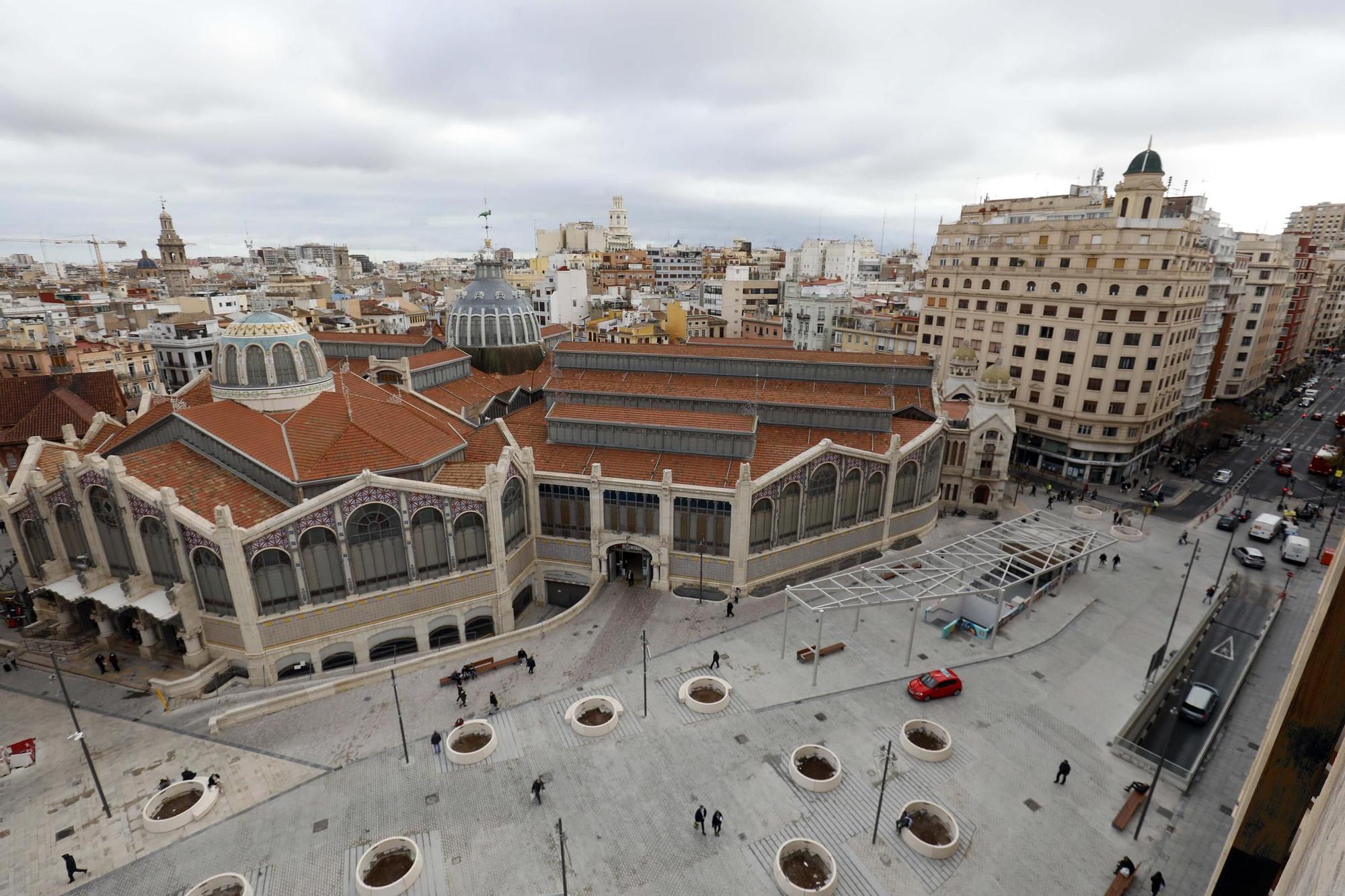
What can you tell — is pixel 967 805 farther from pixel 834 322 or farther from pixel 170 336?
pixel 170 336

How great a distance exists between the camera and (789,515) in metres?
43.4

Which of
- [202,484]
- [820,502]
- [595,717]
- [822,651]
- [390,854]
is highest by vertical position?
[202,484]

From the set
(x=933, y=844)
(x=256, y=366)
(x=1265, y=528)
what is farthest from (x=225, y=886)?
(x=1265, y=528)

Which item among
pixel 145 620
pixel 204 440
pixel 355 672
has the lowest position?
pixel 355 672

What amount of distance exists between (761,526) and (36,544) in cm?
4667

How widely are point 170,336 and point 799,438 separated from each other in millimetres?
80719

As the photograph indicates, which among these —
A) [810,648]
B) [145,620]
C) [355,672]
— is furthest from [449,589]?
[810,648]

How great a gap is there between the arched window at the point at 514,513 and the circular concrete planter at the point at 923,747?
25771 mm

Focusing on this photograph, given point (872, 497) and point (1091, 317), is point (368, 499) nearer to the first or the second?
point (872, 497)

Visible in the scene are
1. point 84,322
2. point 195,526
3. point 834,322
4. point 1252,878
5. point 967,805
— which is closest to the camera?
point 1252,878

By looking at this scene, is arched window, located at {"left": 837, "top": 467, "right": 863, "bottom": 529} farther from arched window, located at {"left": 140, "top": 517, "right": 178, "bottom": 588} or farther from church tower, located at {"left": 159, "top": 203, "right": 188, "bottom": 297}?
church tower, located at {"left": 159, "top": 203, "right": 188, "bottom": 297}

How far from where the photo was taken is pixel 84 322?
11650 centimetres

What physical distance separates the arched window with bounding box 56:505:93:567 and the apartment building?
274 feet

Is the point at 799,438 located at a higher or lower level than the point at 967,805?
higher
